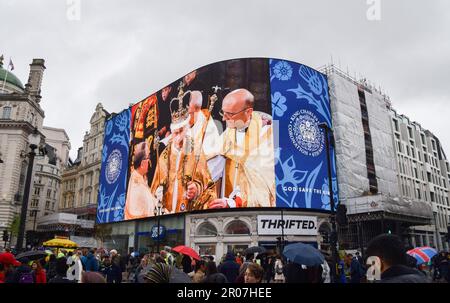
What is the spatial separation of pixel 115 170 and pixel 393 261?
5073 centimetres

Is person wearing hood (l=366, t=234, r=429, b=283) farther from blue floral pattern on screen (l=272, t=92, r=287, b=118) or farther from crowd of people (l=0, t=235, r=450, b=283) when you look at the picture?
blue floral pattern on screen (l=272, t=92, r=287, b=118)

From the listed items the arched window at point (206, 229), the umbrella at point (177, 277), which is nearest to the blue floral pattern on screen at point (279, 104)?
the arched window at point (206, 229)

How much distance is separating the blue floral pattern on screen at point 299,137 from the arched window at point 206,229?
7354 mm

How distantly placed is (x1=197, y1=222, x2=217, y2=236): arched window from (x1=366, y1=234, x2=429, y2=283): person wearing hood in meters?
33.5

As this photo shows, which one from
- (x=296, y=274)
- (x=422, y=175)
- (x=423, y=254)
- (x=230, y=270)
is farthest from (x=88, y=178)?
(x=296, y=274)

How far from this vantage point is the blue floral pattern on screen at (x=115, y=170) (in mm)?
48688

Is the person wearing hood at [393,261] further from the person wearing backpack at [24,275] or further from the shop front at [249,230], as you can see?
the shop front at [249,230]

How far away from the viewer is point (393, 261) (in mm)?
3422

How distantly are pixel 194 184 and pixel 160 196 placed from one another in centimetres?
595

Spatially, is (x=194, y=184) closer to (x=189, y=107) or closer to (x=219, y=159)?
(x=219, y=159)

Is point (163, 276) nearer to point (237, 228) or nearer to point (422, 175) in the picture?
point (237, 228)
